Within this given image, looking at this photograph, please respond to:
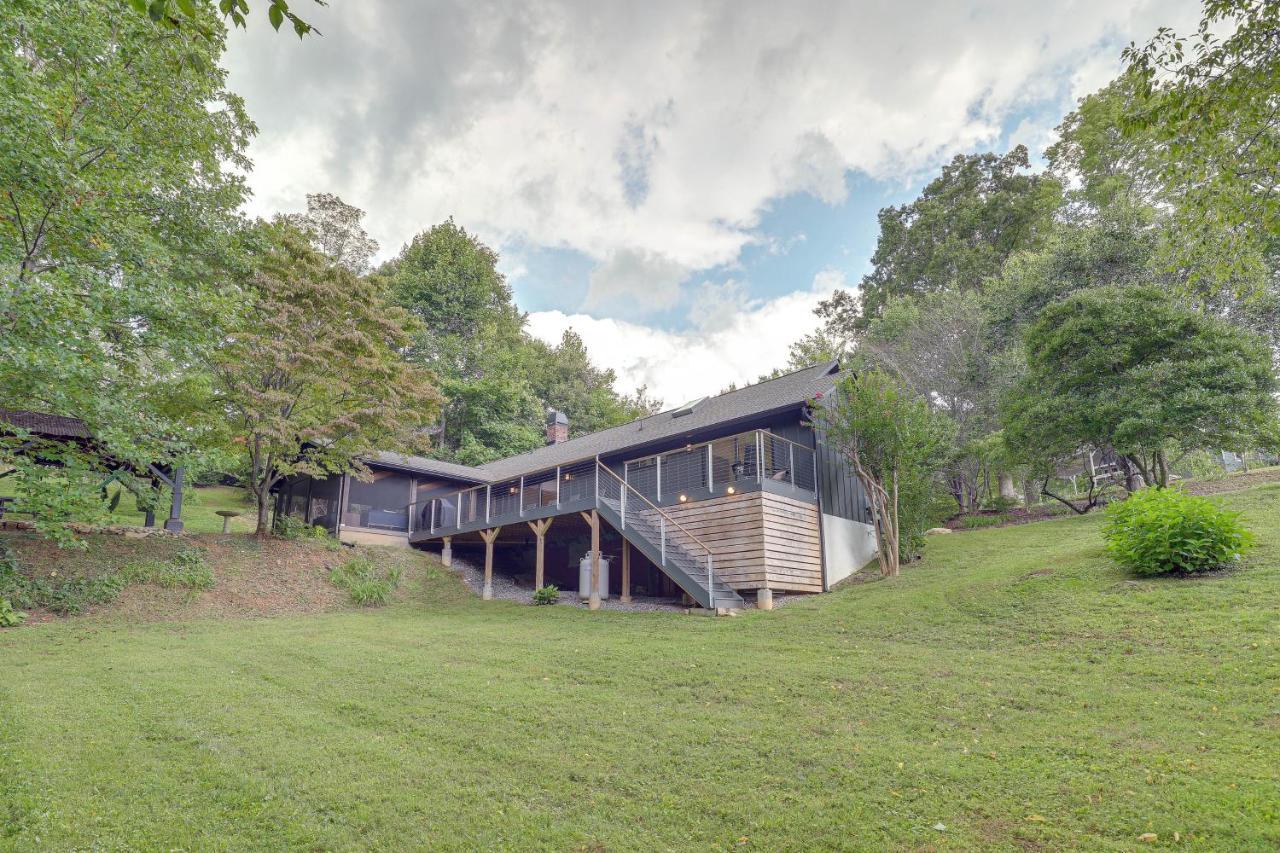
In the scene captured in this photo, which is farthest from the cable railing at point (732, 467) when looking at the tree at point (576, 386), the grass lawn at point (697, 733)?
the tree at point (576, 386)

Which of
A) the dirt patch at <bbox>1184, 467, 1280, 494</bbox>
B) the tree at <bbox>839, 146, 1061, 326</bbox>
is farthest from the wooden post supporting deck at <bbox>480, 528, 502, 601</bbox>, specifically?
the tree at <bbox>839, 146, 1061, 326</bbox>

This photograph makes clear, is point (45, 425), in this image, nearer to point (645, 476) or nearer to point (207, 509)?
point (207, 509)

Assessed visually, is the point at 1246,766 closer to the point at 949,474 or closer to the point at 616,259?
the point at 949,474

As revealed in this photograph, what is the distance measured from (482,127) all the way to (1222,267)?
15.8 m

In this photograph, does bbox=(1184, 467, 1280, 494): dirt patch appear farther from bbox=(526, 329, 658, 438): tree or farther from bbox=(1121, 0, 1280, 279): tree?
bbox=(526, 329, 658, 438): tree

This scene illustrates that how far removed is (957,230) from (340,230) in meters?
34.3

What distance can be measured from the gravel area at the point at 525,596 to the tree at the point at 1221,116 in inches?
380

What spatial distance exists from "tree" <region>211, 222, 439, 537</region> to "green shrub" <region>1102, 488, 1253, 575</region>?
49.6 feet

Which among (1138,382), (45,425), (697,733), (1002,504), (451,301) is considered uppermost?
(451,301)

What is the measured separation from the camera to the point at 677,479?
14.2m

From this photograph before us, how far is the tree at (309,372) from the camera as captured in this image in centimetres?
1466

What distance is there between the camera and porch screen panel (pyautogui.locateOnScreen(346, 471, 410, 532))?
62.2 ft

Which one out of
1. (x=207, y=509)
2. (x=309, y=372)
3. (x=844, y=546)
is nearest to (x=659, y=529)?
(x=844, y=546)

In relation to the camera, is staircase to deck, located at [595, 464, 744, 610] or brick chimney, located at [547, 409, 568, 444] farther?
brick chimney, located at [547, 409, 568, 444]
